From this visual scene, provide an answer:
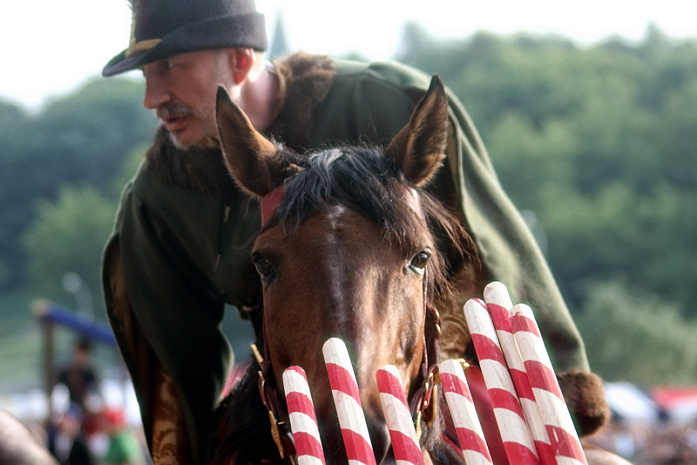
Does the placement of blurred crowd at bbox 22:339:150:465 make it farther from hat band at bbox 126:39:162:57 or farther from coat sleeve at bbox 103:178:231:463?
hat band at bbox 126:39:162:57

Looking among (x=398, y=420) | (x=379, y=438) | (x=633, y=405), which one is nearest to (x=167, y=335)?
(x=379, y=438)

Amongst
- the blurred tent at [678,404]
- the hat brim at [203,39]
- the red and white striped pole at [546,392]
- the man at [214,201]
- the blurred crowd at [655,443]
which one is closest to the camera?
the red and white striped pole at [546,392]

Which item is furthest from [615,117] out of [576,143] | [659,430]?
[659,430]

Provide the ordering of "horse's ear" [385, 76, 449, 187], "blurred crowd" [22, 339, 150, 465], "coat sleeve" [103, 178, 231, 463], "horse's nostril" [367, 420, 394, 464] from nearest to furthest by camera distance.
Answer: "horse's nostril" [367, 420, 394, 464], "horse's ear" [385, 76, 449, 187], "coat sleeve" [103, 178, 231, 463], "blurred crowd" [22, 339, 150, 465]

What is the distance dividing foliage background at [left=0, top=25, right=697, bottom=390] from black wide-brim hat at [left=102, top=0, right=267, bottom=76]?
149 ft

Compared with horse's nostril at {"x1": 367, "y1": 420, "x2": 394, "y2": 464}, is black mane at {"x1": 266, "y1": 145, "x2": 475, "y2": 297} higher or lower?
Answer: higher

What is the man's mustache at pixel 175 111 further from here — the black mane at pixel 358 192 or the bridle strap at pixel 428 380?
the bridle strap at pixel 428 380

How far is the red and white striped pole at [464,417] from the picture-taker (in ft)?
8.02

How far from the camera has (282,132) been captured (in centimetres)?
402

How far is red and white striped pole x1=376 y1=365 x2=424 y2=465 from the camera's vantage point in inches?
95.3

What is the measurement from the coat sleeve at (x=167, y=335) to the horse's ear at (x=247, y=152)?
1.15 m

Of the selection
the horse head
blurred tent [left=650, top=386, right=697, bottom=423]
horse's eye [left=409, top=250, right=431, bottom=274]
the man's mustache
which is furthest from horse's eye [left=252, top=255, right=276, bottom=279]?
blurred tent [left=650, top=386, right=697, bottom=423]

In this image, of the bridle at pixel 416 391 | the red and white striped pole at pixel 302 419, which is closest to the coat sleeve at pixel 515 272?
the bridle at pixel 416 391

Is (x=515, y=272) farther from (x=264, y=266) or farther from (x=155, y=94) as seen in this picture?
(x=155, y=94)
